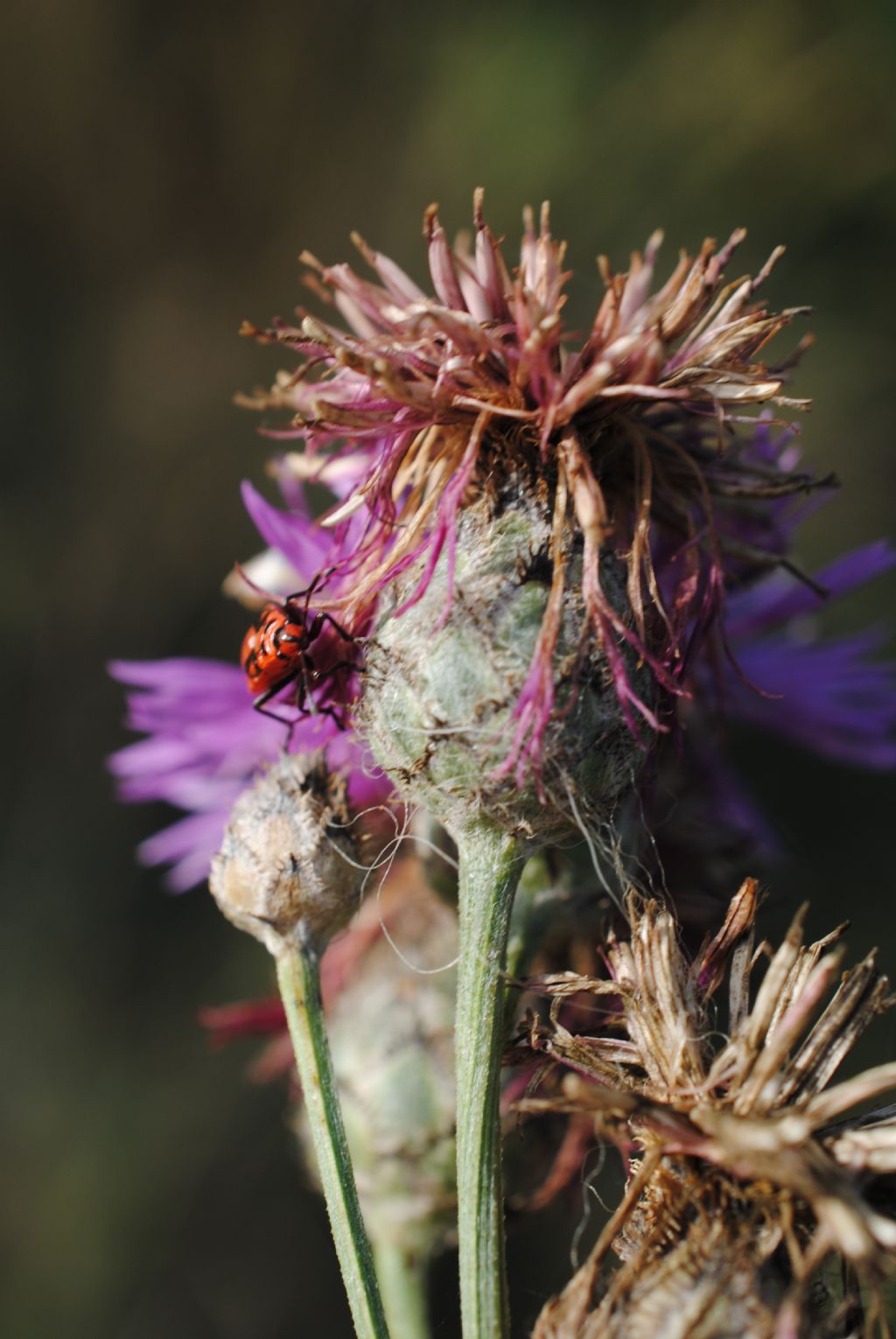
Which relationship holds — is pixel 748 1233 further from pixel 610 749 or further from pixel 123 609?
pixel 123 609

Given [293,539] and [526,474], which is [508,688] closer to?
[526,474]

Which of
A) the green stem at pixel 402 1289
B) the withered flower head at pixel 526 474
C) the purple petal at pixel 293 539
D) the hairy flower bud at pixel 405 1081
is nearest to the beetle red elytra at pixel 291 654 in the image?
the withered flower head at pixel 526 474

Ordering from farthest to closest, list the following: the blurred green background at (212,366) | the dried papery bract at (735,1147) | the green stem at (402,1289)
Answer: the blurred green background at (212,366) < the green stem at (402,1289) < the dried papery bract at (735,1147)

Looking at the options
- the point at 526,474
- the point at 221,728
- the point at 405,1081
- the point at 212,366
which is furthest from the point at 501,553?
the point at 212,366

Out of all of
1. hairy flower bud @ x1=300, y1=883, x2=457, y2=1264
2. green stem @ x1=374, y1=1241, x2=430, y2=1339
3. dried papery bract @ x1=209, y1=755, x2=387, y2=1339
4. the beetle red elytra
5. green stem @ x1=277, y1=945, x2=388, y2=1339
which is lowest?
green stem @ x1=374, y1=1241, x2=430, y2=1339

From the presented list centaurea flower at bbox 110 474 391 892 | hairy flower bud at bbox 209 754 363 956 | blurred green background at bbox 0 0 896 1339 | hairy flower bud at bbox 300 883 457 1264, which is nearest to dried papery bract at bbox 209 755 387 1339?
hairy flower bud at bbox 209 754 363 956

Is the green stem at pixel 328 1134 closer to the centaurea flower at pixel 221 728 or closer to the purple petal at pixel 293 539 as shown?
the centaurea flower at pixel 221 728

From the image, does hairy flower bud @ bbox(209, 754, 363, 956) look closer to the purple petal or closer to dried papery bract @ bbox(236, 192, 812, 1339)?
dried papery bract @ bbox(236, 192, 812, 1339)
